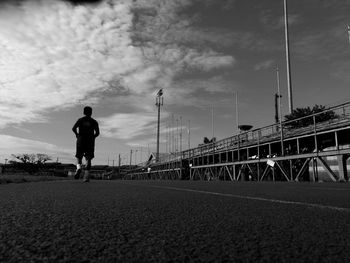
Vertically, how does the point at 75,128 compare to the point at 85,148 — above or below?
above

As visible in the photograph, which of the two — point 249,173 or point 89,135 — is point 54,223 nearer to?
point 89,135

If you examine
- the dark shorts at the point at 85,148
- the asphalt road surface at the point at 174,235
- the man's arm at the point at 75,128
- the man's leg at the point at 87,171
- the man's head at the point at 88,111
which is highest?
the man's head at the point at 88,111

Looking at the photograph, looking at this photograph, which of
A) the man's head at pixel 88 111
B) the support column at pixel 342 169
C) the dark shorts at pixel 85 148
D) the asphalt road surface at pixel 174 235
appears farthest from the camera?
the support column at pixel 342 169

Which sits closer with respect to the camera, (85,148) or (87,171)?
(87,171)

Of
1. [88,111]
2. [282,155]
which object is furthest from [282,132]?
[88,111]

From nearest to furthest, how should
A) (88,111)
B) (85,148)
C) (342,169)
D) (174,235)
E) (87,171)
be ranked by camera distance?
(174,235) → (87,171) → (85,148) → (88,111) → (342,169)

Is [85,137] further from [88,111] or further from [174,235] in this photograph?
[174,235]

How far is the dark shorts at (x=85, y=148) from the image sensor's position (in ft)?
29.2

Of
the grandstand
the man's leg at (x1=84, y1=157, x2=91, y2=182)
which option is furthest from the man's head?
the grandstand

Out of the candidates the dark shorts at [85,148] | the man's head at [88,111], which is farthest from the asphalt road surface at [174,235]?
the man's head at [88,111]

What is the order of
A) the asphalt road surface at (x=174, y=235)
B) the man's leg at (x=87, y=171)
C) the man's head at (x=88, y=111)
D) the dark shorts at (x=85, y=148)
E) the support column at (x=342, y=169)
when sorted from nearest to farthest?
the asphalt road surface at (x=174, y=235), the man's leg at (x=87, y=171), the dark shorts at (x=85, y=148), the man's head at (x=88, y=111), the support column at (x=342, y=169)

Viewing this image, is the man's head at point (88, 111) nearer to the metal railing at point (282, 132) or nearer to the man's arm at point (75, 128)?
the man's arm at point (75, 128)

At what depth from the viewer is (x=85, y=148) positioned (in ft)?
29.4

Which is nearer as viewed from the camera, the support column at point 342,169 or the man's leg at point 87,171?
the man's leg at point 87,171
